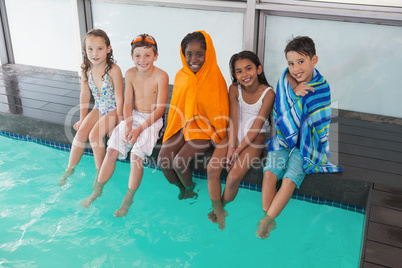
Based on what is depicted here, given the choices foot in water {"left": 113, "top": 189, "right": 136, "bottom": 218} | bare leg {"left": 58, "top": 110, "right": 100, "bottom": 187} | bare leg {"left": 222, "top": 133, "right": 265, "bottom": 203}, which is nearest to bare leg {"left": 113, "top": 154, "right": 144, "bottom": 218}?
foot in water {"left": 113, "top": 189, "right": 136, "bottom": 218}

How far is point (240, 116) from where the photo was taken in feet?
9.49

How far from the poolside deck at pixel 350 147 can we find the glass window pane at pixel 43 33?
370 mm

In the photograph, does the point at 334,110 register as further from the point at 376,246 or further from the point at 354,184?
the point at 376,246

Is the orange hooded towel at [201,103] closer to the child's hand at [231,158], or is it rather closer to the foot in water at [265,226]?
the child's hand at [231,158]

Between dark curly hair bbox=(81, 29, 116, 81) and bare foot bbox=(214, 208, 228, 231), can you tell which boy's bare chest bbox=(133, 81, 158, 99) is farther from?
bare foot bbox=(214, 208, 228, 231)

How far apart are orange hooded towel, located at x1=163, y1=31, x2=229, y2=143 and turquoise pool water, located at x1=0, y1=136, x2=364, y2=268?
1.54 feet

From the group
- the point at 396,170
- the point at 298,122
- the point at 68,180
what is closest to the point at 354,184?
the point at 396,170

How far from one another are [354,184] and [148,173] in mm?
1631

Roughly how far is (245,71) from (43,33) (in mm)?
3008

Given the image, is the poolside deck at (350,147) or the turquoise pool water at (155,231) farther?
the turquoise pool water at (155,231)

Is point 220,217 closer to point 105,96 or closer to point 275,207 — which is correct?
point 275,207

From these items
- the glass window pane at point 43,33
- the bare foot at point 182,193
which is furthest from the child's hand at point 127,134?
the glass window pane at point 43,33

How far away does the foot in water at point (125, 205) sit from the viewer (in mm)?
2865

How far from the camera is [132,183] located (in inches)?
113
